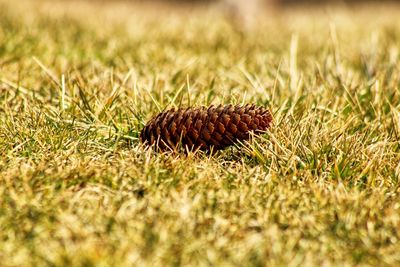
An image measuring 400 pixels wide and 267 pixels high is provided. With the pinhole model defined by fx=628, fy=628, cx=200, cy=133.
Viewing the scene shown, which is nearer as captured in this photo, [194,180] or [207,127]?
[194,180]

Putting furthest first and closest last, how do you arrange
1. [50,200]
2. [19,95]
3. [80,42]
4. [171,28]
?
1. [171,28]
2. [80,42]
3. [19,95]
4. [50,200]

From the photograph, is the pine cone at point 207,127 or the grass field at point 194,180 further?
the pine cone at point 207,127

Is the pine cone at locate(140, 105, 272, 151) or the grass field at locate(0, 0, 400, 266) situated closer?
the grass field at locate(0, 0, 400, 266)

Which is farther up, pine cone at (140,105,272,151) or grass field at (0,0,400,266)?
pine cone at (140,105,272,151)

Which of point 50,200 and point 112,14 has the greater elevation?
point 50,200

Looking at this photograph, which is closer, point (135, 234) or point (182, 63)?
point (135, 234)

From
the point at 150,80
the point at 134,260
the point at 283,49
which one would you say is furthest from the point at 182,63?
the point at 134,260

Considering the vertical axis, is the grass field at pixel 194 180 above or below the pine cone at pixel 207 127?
below

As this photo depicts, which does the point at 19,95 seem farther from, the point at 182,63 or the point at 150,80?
the point at 182,63
